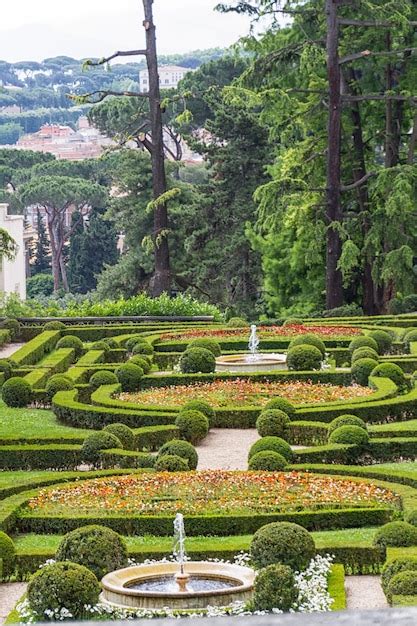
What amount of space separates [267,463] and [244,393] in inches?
255

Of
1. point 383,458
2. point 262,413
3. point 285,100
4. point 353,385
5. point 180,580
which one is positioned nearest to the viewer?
point 180,580

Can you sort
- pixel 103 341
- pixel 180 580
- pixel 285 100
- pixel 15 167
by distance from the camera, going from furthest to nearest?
pixel 15 167 → pixel 285 100 → pixel 103 341 → pixel 180 580

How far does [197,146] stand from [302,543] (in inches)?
1468

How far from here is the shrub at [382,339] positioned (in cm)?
2808

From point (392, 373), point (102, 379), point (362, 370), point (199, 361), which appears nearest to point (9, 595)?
point (102, 379)

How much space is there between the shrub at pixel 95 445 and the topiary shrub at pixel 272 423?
2.01 metres

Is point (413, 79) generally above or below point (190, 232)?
above

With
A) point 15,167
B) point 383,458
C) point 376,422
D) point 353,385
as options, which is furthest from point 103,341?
point 15,167

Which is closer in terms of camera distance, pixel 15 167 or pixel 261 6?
pixel 261 6

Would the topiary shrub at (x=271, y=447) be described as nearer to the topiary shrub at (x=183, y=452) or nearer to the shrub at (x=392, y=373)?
the topiary shrub at (x=183, y=452)

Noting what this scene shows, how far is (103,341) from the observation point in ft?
96.1

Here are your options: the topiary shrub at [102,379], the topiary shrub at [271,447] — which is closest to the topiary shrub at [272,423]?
the topiary shrub at [271,447]

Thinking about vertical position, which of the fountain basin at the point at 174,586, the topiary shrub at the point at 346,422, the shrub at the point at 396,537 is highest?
the fountain basin at the point at 174,586

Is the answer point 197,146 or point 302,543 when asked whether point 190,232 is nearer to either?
point 197,146
